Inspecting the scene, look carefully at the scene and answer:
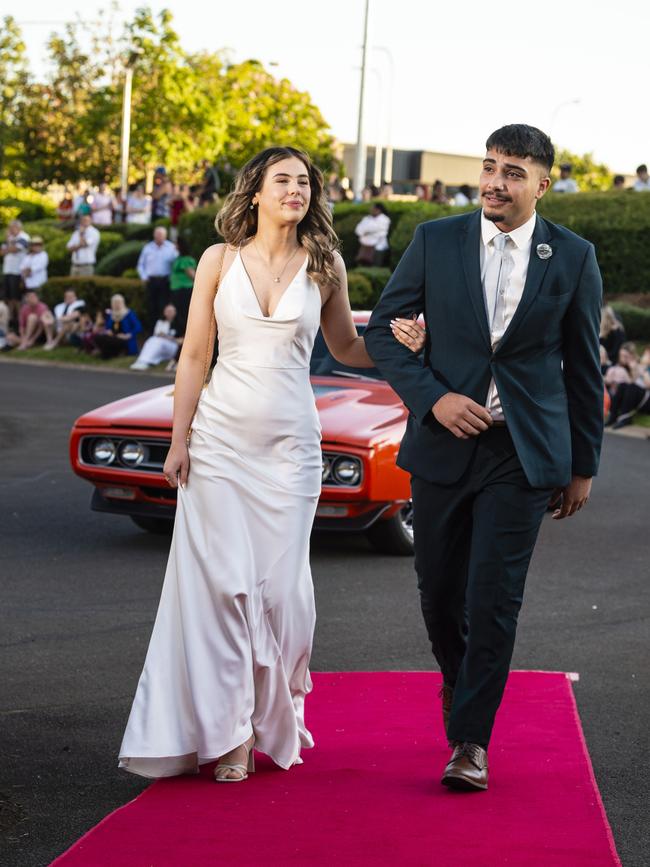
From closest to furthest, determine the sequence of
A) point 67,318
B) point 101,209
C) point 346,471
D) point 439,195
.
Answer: point 346,471
point 67,318
point 439,195
point 101,209

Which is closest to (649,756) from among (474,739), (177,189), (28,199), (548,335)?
(474,739)

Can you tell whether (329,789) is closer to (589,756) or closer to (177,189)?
(589,756)

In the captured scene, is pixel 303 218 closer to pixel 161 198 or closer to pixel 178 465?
pixel 178 465

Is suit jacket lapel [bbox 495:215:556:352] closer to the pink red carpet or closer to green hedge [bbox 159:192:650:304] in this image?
the pink red carpet

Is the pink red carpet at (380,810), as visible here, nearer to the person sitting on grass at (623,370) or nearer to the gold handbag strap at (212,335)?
the gold handbag strap at (212,335)

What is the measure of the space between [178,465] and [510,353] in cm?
124

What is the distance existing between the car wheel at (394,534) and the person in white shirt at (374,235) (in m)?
18.4

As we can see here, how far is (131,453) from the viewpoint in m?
9.34

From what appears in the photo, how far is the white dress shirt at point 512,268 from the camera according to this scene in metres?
4.76

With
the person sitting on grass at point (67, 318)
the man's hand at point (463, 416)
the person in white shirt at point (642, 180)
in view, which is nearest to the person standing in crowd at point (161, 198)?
the person sitting on grass at point (67, 318)

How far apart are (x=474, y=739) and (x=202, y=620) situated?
1.00 m

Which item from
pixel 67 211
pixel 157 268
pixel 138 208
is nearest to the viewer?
pixel 157 268

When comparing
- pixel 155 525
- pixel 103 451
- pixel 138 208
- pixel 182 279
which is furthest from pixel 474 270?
pixel 138 208

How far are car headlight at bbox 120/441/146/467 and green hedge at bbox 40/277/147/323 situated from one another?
1782 centimetres
